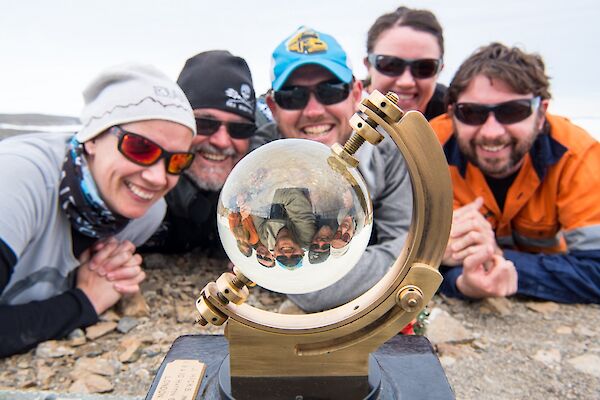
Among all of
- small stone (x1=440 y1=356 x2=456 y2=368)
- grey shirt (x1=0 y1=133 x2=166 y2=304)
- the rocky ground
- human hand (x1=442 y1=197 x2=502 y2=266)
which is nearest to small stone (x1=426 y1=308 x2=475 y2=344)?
the rocky ground

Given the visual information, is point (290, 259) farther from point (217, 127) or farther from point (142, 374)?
point (217, 127)

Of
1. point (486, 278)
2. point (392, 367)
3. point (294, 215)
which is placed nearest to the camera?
point (294, 215)

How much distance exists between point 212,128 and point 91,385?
1.54 m

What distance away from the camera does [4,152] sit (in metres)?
2.35

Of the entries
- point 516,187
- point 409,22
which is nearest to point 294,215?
point 516,187

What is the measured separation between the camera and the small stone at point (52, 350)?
2398 millimetres

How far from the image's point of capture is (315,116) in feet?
9.95

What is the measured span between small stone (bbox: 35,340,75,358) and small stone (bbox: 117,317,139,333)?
27 cm

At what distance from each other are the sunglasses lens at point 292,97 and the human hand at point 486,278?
1249 mm

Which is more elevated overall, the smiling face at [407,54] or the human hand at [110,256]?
the smiling face at [407,54]

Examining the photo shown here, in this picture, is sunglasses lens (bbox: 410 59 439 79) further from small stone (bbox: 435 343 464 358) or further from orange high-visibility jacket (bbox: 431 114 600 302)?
small stone (bbox: 435 343 464 358)

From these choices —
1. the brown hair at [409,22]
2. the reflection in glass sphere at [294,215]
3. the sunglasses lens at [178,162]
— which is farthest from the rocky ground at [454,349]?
the brown hair at [409,22]

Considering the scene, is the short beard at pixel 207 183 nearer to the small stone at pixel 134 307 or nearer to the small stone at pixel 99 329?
the small stone at pixel 134 307

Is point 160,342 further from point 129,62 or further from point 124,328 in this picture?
point 129,62
